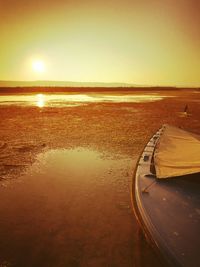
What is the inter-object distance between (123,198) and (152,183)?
1.06 m

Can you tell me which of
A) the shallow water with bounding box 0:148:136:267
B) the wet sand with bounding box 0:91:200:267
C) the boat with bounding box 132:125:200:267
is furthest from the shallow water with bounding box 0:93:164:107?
the boat with bounding box 132:125:200:267

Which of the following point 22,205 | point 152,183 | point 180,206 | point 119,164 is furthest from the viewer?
point 119,164

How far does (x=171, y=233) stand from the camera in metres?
3.16

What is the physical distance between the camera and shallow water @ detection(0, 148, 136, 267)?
3541 millimetres

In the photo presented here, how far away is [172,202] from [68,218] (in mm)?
2011

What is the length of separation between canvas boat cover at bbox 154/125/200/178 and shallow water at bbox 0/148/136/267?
3.66 feet

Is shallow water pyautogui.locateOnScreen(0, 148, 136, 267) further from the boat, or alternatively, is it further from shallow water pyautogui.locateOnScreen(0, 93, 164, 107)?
shallow water pyautogui.locateOnScreen(0, 93, 164, 107)

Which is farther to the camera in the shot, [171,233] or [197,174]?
[197,174]

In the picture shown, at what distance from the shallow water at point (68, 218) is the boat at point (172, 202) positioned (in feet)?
2.08

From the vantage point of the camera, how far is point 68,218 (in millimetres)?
4547

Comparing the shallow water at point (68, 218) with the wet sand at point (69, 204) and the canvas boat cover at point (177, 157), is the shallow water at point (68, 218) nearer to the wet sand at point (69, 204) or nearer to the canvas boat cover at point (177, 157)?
the wet sand at point (69, 204)

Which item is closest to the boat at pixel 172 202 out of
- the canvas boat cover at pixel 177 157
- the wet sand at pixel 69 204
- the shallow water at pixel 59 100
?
the canvas boat cover at pixel 177 157

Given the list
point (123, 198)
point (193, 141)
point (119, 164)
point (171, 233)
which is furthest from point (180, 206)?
point (119, 164)

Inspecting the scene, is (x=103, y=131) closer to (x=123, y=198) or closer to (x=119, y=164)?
(x=119, y=164)
